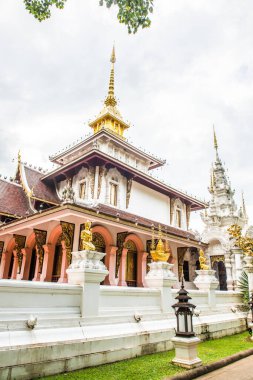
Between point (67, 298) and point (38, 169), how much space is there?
1345 centimetres

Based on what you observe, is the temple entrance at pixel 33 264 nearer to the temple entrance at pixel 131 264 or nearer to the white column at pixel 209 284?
the temple entrance at pixel 131 264

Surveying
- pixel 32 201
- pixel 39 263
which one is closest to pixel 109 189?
pixel 32 201

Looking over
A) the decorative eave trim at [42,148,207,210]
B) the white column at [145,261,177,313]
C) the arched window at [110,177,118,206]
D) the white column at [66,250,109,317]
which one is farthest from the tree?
the arched window at [110,177,118,206]

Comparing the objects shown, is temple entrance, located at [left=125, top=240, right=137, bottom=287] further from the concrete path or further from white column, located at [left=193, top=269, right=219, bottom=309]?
the concrete path

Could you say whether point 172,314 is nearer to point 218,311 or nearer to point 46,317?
point 218,311

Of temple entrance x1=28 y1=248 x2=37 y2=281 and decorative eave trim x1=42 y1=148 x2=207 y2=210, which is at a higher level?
decorative eave trim x1=42 y1=148 x2=207 y2=210

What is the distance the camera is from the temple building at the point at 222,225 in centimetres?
1684

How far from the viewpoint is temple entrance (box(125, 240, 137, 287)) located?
13516 mm

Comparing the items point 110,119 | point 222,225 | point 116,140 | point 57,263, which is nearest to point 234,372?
point 57,263

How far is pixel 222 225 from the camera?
24250mm

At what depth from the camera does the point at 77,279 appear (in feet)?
17.8

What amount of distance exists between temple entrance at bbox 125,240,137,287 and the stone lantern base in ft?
27.6

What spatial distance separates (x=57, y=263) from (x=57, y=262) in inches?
1.7

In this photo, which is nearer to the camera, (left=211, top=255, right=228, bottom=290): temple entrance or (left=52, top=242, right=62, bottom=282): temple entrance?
(left=52, top=242, right=62, bottom=282): temple entrance
